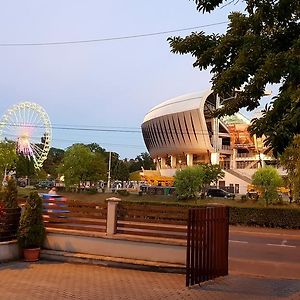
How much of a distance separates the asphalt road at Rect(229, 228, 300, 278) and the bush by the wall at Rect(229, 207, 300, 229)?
2379 millimetres

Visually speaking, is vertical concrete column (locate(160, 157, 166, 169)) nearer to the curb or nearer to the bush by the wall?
the bush by the wall

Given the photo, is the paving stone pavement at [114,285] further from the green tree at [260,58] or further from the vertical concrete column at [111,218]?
the green tree at [260,58]

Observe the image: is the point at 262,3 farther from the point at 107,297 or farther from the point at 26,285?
the point at 26,285

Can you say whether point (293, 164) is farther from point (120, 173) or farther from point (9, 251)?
point (120, 173)

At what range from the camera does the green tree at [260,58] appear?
6.15 metres

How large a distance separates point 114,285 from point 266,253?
8.23 meters

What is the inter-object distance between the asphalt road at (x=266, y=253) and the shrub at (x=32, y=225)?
16.1ft

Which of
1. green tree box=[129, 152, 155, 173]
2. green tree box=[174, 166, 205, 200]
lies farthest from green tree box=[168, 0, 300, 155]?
green tree box=[129, 152, 155, 173]

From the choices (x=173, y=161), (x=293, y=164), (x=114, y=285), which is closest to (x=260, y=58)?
(x=114, y=285)

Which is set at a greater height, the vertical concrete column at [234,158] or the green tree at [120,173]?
the vertical concrete column at [234,158]

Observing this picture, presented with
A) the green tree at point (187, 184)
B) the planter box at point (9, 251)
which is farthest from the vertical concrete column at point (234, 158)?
the planter box at point (9, 251)

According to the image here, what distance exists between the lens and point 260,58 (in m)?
6.53

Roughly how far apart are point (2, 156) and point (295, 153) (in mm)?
35856

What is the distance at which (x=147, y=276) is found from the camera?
10.3m
